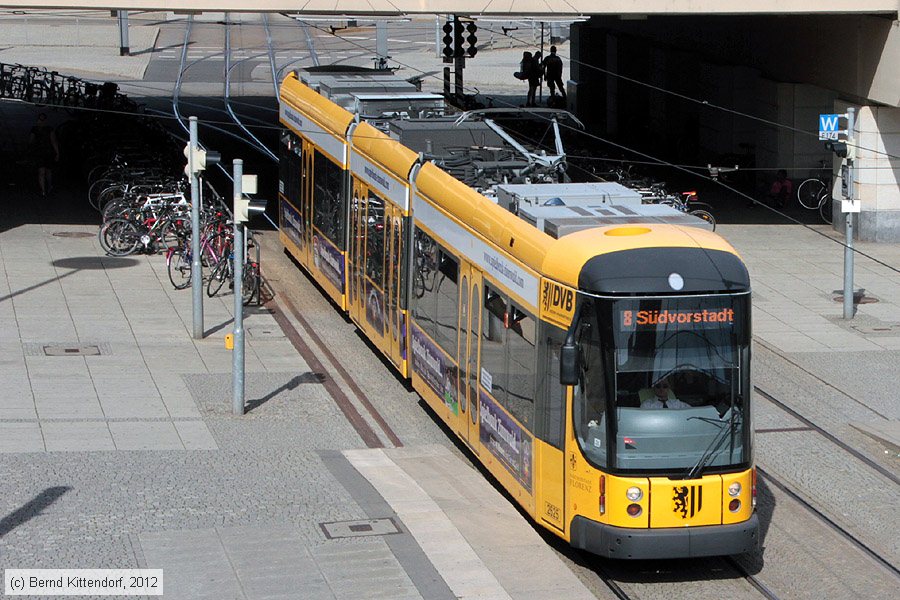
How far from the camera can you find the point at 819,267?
25969 millimetres

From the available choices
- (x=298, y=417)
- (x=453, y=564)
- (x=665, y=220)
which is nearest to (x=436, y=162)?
(x=298, y=417)

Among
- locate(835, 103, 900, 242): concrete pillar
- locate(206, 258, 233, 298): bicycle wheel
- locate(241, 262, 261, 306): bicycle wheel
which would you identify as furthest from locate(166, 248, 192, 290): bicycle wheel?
locate(835, 103, 900, 242): concrete pillar

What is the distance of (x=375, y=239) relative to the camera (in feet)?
61.6

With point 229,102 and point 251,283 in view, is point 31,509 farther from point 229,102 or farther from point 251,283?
point 229,102

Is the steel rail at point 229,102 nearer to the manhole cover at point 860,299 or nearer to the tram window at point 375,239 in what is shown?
the manhole cover at point 860,299

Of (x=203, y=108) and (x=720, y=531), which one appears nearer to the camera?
(x=720, y=531)

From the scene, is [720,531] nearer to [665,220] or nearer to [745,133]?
[665,220]

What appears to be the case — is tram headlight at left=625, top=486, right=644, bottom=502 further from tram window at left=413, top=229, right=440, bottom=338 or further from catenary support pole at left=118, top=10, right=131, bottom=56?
catenary support pole at left=118, top=10, right=131, bottom=56

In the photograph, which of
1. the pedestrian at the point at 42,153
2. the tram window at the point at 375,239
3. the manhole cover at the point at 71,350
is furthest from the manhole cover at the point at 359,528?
the pedestrian at the point at 42,153

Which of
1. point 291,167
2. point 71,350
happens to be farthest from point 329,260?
point 71,350

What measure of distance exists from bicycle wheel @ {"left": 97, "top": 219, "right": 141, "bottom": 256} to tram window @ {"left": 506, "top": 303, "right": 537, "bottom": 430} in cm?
1345

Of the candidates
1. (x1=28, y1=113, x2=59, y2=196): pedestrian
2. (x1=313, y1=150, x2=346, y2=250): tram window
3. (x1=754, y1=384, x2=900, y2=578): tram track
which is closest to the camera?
(x1=754, y1=384, x2=900, y2=578): tram track

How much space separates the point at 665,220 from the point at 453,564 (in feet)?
11.3

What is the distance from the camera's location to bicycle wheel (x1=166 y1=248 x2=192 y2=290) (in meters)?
23.2
